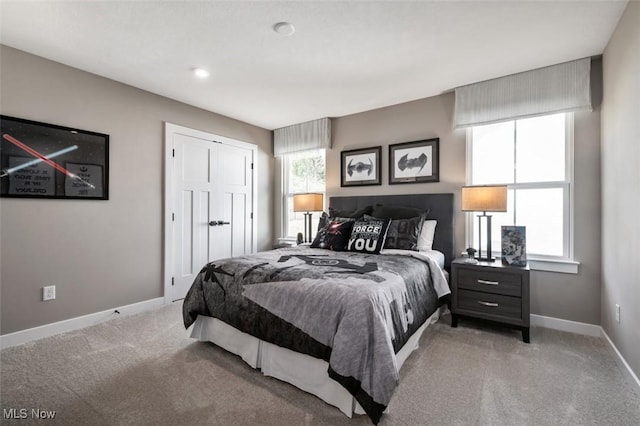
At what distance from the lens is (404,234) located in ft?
9.80

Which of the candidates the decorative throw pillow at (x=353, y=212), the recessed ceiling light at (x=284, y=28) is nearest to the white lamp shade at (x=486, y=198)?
the decorative throw pillow at (x=353, y=212)

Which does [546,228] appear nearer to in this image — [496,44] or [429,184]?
[429,184]

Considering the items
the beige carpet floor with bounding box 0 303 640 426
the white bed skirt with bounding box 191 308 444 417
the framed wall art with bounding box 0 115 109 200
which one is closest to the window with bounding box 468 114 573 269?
the beige carpet floor with bounding box 0 303 640 426

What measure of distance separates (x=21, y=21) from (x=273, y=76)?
6.18 feet

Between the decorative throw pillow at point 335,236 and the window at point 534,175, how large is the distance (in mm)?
1412

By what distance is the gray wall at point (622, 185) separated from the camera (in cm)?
183

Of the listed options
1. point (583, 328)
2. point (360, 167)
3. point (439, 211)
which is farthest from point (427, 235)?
point (583, 328)

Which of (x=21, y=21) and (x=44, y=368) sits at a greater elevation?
(x=21, y=21)

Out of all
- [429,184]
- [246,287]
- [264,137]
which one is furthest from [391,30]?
[264,137]

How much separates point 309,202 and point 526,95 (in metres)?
2.65

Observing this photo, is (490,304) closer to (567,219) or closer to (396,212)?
(567,219)

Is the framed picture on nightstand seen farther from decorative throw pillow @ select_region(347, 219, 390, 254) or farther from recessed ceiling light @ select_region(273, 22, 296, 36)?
recessed ceiling light @ select_region(273, 22, 296, 36)

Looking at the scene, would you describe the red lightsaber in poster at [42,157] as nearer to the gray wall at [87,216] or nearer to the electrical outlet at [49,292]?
the gray wall at [87,216]

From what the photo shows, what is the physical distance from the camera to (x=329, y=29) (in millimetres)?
2199
